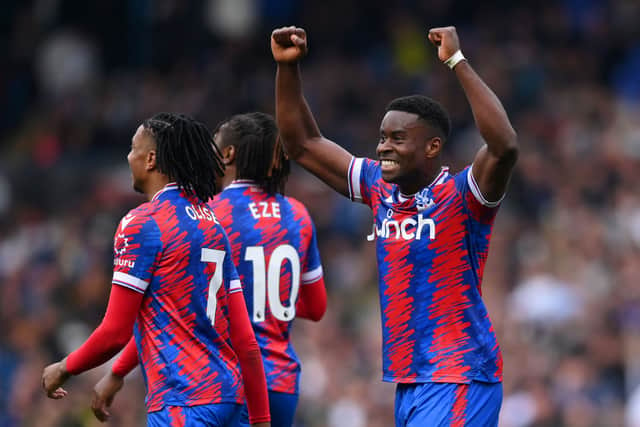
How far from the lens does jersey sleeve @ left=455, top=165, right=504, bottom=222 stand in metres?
5.89

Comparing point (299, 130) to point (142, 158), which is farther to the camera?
point (299, 130)

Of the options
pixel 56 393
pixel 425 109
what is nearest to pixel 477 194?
pixel 425 109

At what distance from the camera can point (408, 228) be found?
6090 mm

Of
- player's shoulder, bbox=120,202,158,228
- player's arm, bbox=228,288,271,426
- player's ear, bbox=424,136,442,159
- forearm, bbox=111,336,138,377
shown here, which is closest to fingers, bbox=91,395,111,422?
forearm, bbox=111,336,138,377

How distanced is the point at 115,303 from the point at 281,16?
13420 millimetres

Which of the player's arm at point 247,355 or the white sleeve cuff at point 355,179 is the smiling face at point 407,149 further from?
the player's arm at point 247,355

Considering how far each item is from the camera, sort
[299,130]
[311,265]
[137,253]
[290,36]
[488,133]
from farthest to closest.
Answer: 1. [311,265]
2. [299,130]
3. [290,36]
4. [488,133]
5. [137,253]

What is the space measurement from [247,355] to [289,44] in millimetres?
1568

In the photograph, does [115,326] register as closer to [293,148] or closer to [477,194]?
[293,148]

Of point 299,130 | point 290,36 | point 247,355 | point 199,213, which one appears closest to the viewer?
point 199,213

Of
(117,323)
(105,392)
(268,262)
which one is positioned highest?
(268,262)

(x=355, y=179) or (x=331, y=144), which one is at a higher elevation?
(x=331, y=144)

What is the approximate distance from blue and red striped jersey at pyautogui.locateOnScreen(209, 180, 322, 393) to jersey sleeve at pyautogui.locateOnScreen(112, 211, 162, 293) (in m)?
1.10

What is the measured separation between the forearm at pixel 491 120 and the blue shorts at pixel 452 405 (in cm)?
111
